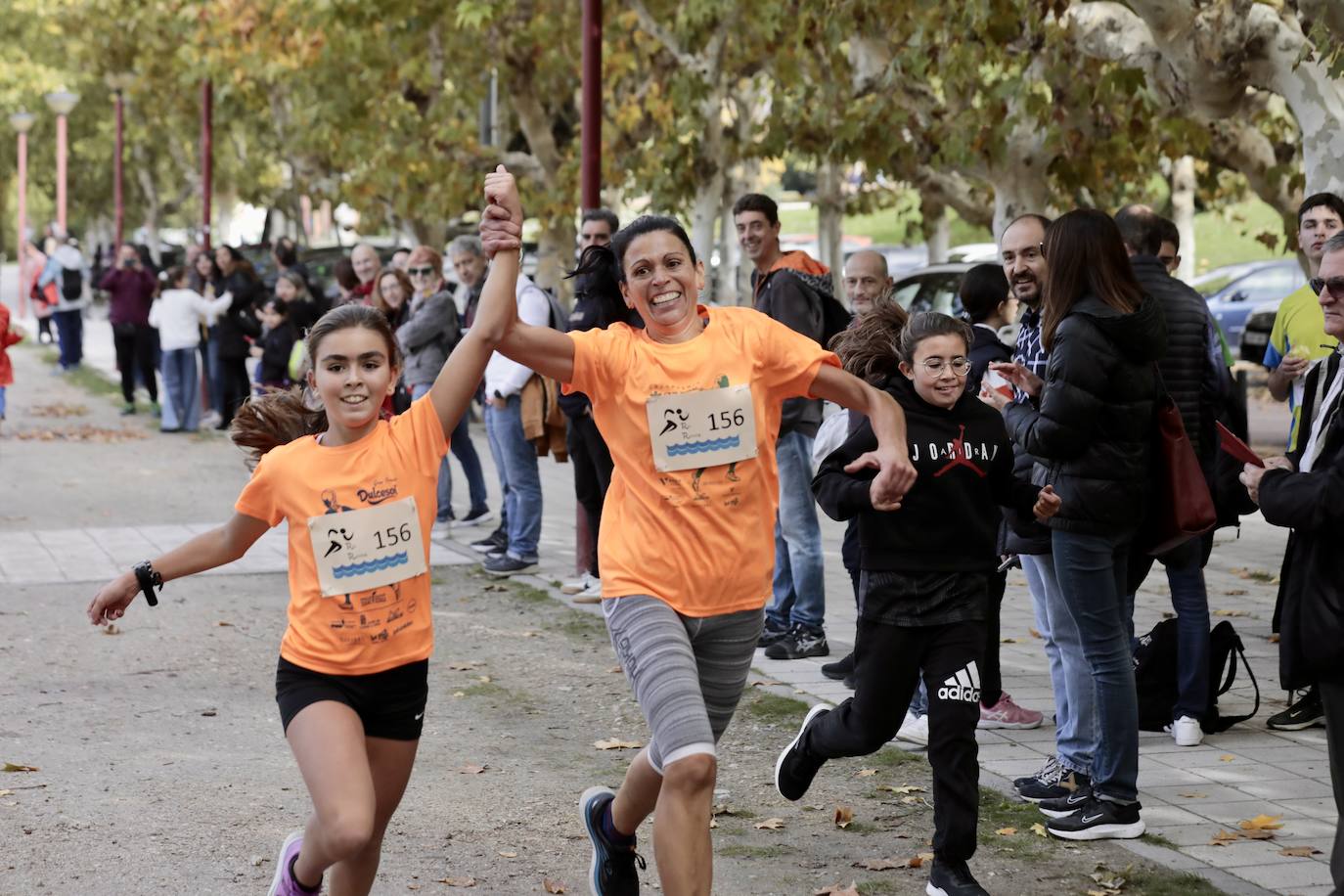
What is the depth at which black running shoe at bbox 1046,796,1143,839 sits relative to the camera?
19.0 feet

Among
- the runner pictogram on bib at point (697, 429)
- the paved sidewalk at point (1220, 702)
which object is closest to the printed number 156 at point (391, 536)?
the runner pictogram on bib at point (697, 429)

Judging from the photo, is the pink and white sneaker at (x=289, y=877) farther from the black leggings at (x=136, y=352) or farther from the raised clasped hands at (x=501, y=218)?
the black leggings at (x=136, y=352)

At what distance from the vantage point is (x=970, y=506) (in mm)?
5391

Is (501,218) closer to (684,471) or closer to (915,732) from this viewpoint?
(684,471)

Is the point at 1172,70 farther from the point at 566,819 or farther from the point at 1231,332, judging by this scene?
the point at 1231,332

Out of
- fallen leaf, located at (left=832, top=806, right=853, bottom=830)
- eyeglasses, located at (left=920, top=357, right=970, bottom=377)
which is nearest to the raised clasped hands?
eyeglasses, located at (left=920, top=357, right=970, bottom=377)

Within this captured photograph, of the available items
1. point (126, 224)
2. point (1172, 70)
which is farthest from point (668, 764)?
point (126, 224)

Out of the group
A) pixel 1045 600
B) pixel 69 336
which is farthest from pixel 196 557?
pixel 69 336

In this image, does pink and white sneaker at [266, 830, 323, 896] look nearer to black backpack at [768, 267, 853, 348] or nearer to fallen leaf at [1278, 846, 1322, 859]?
fallen leaf at [1278, 846, 1322, 859]

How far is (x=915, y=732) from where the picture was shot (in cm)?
723

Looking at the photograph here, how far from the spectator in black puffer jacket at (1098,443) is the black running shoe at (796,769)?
2.53 ft

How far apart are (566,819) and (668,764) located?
172 centimetres

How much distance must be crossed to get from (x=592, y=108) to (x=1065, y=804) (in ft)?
20.4

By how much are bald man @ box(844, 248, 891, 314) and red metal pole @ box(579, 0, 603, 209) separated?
107 inches
